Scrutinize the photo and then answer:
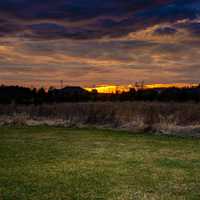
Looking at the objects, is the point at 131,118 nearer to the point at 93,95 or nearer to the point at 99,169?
the point at 99,169

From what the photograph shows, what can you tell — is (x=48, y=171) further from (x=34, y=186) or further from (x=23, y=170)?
(x=34, y=186)

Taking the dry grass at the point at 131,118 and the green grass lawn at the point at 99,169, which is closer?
the green grass lawn at the point at 99,169

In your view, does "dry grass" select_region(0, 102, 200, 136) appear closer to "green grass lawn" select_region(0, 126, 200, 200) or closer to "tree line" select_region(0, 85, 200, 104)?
"green grass lawn" select_region(0, 126, 200, 200)

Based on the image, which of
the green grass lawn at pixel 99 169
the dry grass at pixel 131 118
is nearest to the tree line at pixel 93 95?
the dry grass at pixel 131 118

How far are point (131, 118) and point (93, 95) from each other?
748 inches

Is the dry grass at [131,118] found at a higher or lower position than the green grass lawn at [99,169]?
higher

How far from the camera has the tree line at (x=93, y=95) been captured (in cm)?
3262

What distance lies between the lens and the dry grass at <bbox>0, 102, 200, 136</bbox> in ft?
50.1

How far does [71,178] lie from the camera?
657 cm

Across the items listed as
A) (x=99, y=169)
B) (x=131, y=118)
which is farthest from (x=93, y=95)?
(x=99, y=169)

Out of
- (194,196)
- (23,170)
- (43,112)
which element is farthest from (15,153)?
(43,112)

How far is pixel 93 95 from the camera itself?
36562mm

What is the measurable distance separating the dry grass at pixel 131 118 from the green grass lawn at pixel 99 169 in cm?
331

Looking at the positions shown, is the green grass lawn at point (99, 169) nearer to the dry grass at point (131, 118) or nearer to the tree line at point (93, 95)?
the dry grass at point (131, 118)
